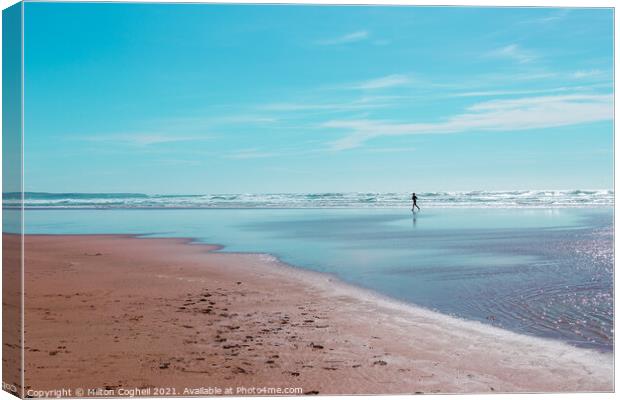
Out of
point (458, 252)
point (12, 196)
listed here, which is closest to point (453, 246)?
point (458, 252)

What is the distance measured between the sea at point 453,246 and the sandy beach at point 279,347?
455 millimetres

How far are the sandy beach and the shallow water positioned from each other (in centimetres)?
48

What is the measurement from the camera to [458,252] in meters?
10.4

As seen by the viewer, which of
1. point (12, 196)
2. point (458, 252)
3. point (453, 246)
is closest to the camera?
point (12, 196)

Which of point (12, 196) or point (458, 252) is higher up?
point (12, 196)

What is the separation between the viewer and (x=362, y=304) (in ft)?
22.5

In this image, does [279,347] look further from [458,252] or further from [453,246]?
[453,246]

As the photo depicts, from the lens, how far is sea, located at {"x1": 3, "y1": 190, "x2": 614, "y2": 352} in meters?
6.37

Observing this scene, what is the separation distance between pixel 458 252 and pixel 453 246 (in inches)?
31.7

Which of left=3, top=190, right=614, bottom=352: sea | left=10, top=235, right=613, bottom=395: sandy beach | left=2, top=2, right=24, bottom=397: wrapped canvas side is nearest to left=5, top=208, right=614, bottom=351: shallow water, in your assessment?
left=3, top=190, right=614, bottom=352: sea

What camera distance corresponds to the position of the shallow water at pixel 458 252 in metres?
6.43

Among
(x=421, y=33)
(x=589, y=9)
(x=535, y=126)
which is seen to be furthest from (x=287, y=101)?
(x=589, y=9)

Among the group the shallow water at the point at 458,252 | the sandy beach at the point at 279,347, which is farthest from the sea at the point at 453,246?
the sandy beach at the point at 279,347

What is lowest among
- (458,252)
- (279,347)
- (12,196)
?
(279,347)
